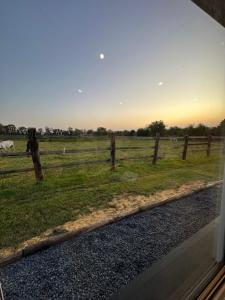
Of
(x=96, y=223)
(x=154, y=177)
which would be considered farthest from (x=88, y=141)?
(x=154, y=177)

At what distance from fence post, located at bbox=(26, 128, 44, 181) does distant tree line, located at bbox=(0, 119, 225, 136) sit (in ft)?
0.09

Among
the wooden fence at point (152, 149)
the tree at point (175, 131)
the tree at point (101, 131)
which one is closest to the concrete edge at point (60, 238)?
the wooden fence at point (152, 149)

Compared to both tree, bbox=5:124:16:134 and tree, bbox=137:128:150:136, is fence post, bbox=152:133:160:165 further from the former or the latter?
tree, bbox=5:124:16:134

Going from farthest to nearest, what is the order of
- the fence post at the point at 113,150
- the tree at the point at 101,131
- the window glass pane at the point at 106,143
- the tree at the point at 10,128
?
the fence post at the point at 113,150, the tree at the point at 101,131, the window glass pane at the point at 106,143, the tree at the point at 10,128

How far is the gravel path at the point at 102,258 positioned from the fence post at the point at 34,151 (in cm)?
42

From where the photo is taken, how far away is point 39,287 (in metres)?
1.01

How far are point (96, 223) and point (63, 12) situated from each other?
4.06 ft

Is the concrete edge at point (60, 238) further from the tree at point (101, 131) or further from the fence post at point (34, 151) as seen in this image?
the tree at point (101, 131)

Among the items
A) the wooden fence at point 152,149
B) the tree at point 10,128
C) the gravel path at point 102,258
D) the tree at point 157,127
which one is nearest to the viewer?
the tree at point 10,128

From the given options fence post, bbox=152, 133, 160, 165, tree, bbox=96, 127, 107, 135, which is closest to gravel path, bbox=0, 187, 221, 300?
fence post, bbox=152, 133, 160, 165

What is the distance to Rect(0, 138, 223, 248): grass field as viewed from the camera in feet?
3.16

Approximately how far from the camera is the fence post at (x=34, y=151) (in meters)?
0.89

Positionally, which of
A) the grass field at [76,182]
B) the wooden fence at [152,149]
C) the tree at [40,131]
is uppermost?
the tree at [40,131]

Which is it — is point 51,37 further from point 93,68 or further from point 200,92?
point 200,92
